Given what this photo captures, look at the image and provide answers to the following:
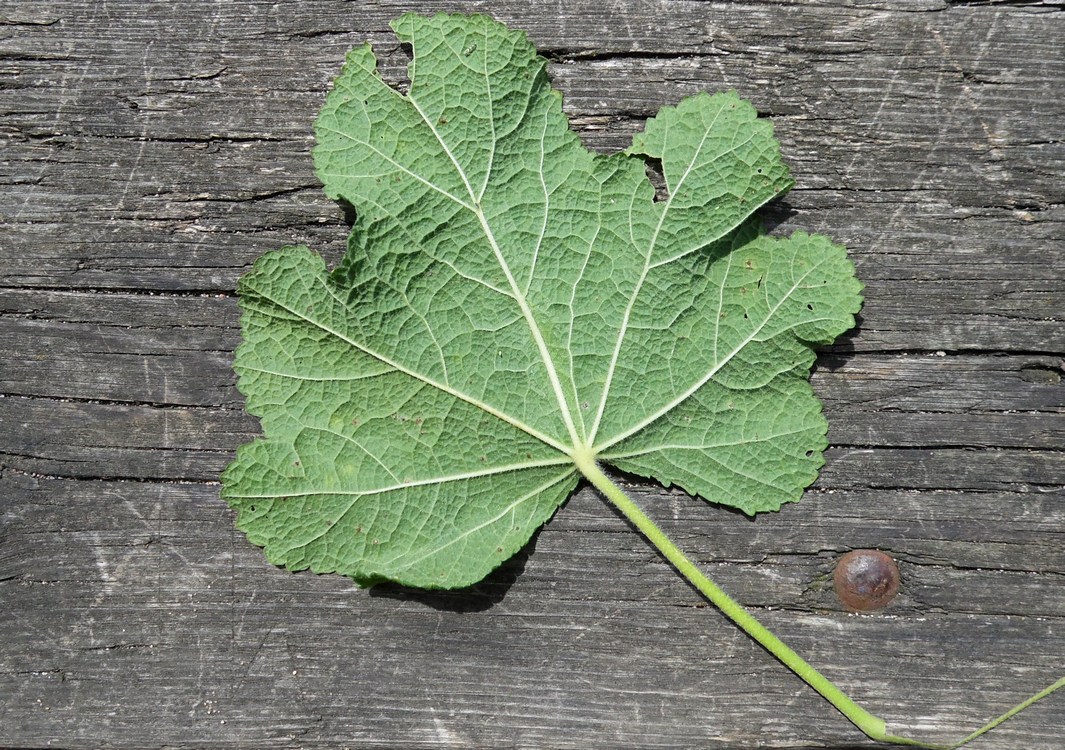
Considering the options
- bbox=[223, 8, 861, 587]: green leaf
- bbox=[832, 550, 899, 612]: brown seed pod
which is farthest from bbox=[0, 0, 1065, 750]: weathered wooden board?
bbox=[223, 8, 861, 587]: green leaf

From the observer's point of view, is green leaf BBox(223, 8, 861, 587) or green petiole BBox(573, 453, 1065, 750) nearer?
green leaf BBox(223, 8, 861, 587)

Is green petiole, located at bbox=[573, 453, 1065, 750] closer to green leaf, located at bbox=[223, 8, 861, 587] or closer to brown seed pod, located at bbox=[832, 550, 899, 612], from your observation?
green leaf, located at bbox=[223, 8, 861, 587]

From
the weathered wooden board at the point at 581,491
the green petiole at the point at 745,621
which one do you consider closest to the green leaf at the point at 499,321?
the green petiole at the point at 745,621

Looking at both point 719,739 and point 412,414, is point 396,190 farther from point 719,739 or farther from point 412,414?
point 719,739

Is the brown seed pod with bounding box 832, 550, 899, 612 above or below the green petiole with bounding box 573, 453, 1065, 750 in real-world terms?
above

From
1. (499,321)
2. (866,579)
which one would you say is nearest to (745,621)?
(866,579)

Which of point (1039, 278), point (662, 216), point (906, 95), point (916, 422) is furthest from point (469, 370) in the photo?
point (1039, 278)

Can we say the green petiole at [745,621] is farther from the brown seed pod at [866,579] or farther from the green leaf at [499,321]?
the brown seed pod at [866,579]
